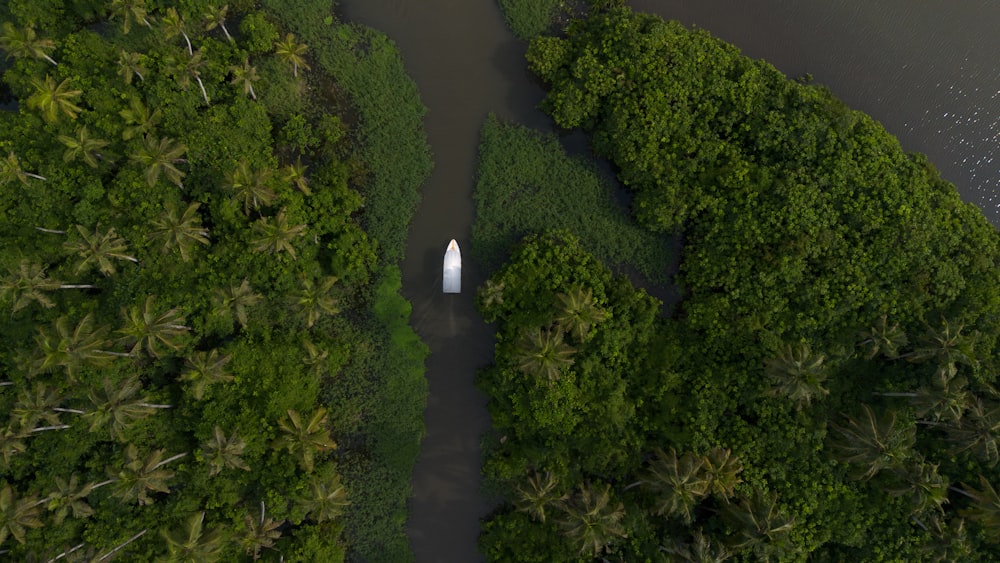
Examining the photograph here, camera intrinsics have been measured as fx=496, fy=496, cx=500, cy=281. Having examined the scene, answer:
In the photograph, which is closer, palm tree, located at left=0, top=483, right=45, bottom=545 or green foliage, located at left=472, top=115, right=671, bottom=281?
palm tree, located at left=0, top=483, right=45, bottom=545

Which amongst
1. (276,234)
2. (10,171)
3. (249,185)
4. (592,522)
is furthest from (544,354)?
(10,171)

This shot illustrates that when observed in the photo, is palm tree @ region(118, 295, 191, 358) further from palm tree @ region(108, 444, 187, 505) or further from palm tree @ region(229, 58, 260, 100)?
palm tree @ region(229, 58, 260, 100)

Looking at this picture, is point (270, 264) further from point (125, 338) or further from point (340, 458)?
point (340, 458)

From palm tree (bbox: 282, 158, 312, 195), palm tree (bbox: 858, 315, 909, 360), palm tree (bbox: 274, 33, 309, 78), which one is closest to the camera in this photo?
palm tree (bbox: 858, 315, 909, 360)

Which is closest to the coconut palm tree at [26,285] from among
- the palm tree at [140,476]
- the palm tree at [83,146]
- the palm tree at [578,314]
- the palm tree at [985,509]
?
the palm tree at [83,146]

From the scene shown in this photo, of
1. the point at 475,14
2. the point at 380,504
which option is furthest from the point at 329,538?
the point at 475,14

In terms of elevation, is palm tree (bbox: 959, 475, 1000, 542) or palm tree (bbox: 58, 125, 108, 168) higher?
palm tree (bbox: 959, 475, 1000, 542)

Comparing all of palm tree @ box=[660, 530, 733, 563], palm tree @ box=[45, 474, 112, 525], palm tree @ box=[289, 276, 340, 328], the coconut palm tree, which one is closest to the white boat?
palm tree @ box=[289, 276, 340, 328]
